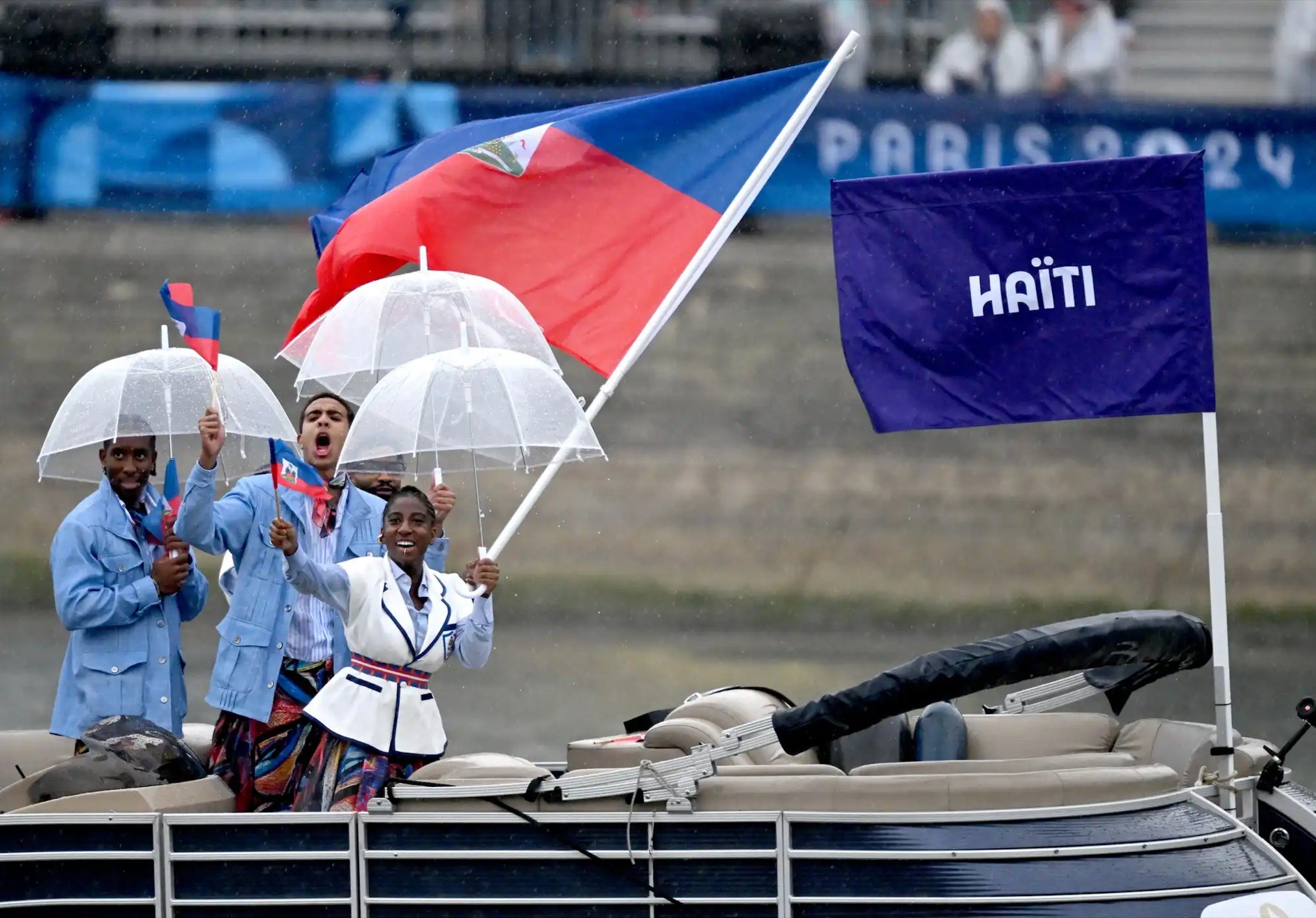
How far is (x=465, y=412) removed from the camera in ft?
23.5

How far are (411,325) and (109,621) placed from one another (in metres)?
1.48

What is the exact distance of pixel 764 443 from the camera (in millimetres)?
18531

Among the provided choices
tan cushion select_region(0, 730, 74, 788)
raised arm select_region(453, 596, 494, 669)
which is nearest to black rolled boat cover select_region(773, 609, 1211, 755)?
raised arm select_region(453, 596, 494, 669)

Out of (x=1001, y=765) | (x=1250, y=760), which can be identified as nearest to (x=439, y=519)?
(x=1001, y=765)

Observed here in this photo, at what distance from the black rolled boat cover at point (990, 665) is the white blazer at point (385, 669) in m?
1.12

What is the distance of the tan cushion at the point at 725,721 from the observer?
6789 millimetres

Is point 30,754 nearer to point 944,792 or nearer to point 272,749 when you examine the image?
point 272,749

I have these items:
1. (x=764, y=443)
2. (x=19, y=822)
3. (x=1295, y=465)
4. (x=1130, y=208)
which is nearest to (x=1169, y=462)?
(x=1295, y=465)

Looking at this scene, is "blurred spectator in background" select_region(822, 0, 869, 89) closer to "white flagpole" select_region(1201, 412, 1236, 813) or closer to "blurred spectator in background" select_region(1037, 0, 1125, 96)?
"blurred spectator in background" select_region(1037, 0, 1125, 96)

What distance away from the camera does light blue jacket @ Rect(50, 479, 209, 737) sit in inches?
289

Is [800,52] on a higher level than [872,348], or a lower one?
higher

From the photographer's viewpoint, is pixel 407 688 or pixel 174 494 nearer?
pixel 407 688

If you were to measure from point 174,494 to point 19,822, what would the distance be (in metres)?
1.28

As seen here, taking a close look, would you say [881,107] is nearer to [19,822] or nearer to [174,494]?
[174,494]
